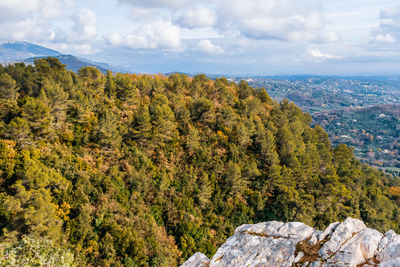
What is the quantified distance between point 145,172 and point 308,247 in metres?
28.4

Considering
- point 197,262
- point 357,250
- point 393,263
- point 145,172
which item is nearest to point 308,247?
point 357,250

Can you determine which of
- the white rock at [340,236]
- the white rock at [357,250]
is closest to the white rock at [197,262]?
the white rock at [340,236]

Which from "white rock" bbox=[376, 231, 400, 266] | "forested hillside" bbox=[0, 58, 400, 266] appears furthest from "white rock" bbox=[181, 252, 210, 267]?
"forested hillside" bbox=[0, 58, 400, 266]

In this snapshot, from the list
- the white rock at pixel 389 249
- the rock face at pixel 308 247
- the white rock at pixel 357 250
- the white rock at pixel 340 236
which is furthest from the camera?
the white rock at pixel 340 236

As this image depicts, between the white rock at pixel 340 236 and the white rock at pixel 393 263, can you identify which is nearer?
the white rock at pixel 393 263

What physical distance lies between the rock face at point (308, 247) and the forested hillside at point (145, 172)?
15422mm

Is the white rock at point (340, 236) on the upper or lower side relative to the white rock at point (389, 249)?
lower

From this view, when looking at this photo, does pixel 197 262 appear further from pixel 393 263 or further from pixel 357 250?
pixel 393 263

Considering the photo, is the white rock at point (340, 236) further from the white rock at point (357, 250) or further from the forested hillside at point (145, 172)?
the forested hillside at point (145, 172)

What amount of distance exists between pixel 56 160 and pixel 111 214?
9515mm

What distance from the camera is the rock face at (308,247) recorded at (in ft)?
32.1

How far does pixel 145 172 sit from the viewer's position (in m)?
35.8

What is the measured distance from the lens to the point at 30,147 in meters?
27.9

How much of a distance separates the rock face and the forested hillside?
607 inches
